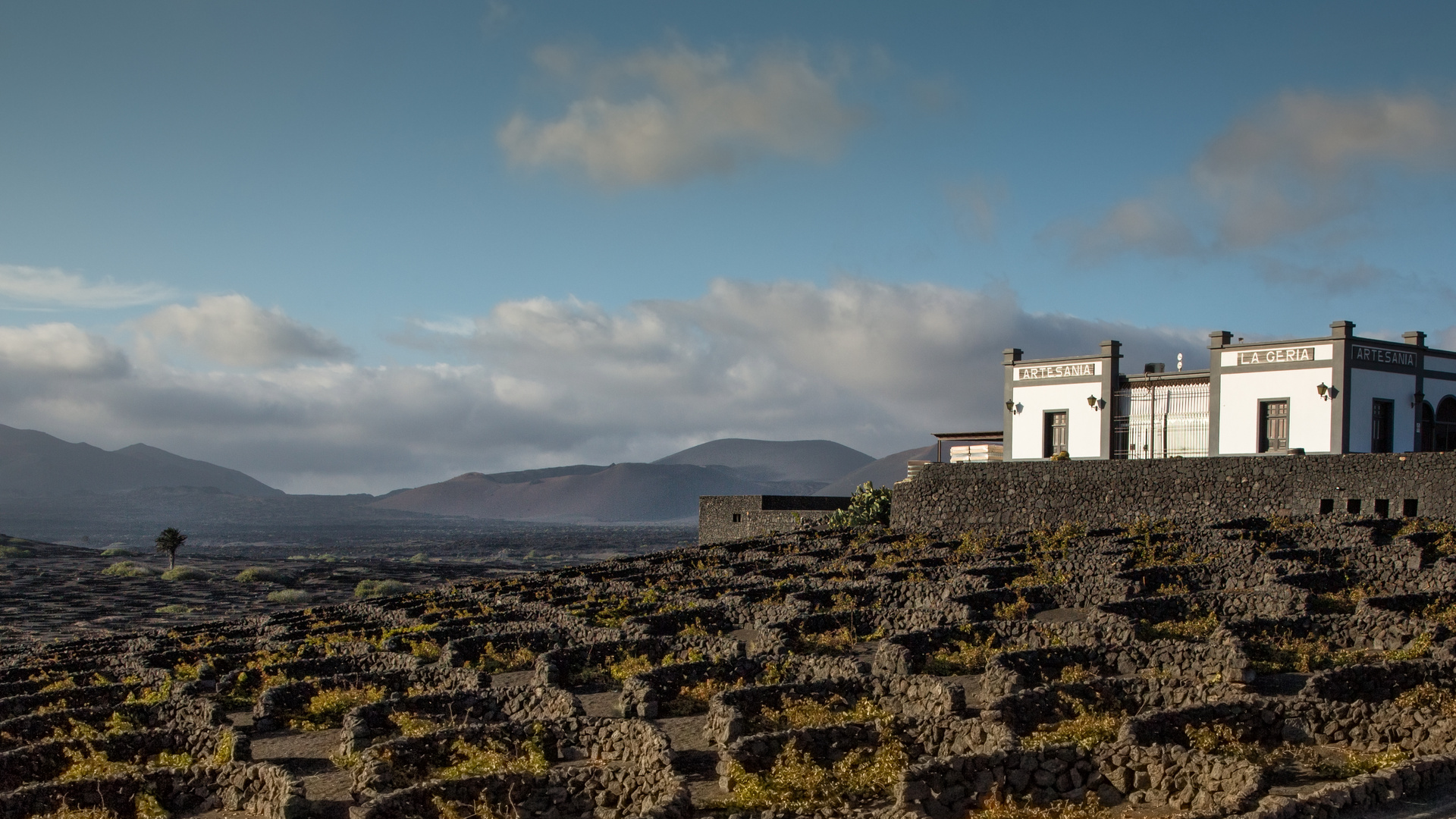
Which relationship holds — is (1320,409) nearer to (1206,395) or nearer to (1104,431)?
(1206,395)

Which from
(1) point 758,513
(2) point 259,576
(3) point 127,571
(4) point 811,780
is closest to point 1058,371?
(1) point 758,513

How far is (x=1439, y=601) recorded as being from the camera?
19.8m

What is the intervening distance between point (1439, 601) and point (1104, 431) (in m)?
22.5

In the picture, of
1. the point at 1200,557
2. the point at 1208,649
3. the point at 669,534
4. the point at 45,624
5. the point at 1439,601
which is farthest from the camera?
the point at 669,534

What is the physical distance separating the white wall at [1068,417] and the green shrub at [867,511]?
5245mm

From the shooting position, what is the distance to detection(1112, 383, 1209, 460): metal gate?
132 ft

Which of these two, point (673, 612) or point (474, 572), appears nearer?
point (673, 612)

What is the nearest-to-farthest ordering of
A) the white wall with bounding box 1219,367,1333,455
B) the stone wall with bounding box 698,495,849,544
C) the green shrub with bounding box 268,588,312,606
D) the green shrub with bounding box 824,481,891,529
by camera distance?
the white wall with bounding box 1219,367,1333,455, the green shrub with bounding box 824,481,891,529, the stone wall with bounding box 698,495,849,544, the green shrub with bounding box 268,588,312,606

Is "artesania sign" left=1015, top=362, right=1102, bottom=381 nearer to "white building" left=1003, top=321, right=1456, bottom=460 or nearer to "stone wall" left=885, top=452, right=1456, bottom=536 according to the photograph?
"white building" left=1003, top=321, right=1456, bottom=460

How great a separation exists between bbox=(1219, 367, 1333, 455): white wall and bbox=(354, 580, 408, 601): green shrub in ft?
133

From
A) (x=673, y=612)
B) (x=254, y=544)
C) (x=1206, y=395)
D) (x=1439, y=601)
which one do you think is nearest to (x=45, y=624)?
(x=673, y=612)

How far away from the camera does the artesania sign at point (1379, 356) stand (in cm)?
3647

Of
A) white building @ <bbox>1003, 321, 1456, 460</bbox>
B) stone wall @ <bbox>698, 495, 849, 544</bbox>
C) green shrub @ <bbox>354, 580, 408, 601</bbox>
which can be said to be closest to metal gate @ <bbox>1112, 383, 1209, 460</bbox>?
white building @ <bbox>1003, 321, 1456, 460</bbox>

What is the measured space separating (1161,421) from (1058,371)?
14.0ft
